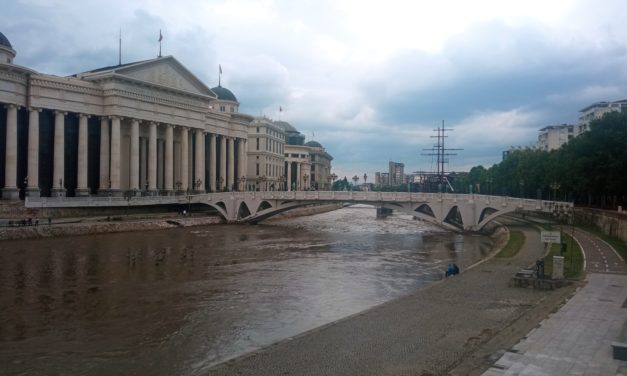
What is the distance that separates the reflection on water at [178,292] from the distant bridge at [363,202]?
8.81m

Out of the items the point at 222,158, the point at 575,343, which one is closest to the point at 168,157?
the point at 222,158

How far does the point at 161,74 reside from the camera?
89.6 meters

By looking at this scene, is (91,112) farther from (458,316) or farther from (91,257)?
(458,316)

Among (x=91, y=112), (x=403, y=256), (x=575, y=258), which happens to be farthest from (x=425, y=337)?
(x=91, y=112)

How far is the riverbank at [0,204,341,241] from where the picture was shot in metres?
54.2

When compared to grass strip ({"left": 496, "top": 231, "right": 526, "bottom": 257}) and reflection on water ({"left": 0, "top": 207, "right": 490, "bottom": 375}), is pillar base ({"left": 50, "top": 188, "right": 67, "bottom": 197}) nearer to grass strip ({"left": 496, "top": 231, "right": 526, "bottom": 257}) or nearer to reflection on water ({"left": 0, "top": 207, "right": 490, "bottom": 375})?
reflection on water ({"left": 0, "top": 207, "right": 490, "bottom": 375})

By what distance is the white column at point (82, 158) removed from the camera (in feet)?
256

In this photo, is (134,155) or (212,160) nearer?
(134,155)

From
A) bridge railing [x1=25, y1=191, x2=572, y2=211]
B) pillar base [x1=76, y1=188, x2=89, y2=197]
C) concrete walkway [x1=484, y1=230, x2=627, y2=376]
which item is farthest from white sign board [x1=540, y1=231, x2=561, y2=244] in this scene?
pillar base [x1=76, y1=188, x2=89, y2=197]

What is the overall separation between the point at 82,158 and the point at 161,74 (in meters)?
19.6

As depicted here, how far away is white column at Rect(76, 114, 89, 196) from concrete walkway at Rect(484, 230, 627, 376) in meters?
68.2

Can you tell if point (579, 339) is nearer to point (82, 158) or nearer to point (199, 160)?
point (82, 158)

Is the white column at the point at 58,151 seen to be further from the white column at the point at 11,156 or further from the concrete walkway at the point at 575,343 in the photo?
the concrete walkway at the point at 575,343

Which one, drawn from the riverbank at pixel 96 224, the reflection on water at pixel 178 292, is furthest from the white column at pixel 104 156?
the reflection on water at pixel 178 292
